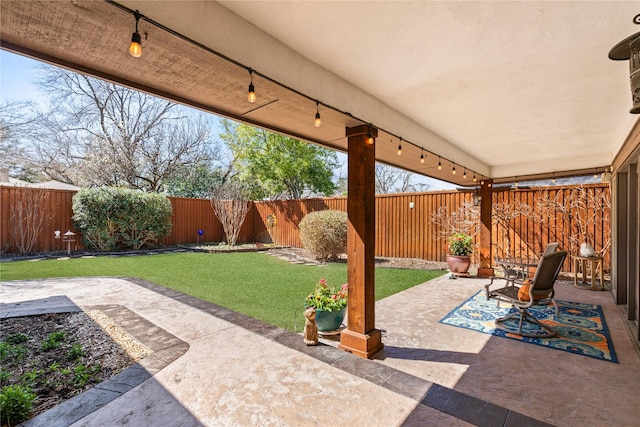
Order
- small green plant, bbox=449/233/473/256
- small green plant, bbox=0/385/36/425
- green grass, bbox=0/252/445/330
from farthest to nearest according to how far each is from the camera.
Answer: small green plant, bbox=449/233/473/256, green grass, bbox=0/252/445/330, small green plant, bbox=0/385/36/425

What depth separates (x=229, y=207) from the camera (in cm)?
1110

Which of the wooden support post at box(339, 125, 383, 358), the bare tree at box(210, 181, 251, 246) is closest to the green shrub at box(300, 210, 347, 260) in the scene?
the bare tree at box(210, 181, 251, 246)

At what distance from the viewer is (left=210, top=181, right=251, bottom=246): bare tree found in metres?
11.1

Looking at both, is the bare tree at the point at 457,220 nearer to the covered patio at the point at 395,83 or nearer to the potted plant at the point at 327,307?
the covered patio at the point at 395,83

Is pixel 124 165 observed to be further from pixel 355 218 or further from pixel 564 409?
pixel 564 409

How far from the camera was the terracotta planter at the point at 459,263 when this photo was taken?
20.9 ft

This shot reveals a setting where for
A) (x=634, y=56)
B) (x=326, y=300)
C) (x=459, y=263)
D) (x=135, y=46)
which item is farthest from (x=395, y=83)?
(x=459, y=263)

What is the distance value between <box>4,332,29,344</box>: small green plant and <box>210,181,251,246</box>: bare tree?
26.1ft

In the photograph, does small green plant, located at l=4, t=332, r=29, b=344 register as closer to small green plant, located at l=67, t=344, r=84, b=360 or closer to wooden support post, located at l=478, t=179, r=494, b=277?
small green plant, located at l=67, t=344, r=84, b=360

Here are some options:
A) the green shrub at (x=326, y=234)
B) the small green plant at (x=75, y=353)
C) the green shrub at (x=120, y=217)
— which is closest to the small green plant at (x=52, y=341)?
the small green plant at (x=75, y=353)

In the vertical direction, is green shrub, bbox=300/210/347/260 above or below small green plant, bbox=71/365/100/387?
above

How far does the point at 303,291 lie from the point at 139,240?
7.40m

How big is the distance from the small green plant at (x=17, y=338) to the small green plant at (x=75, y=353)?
2.08ft

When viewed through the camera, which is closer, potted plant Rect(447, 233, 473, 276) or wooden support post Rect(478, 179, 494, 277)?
potted plant Rect(447, 233, 473, 276)
